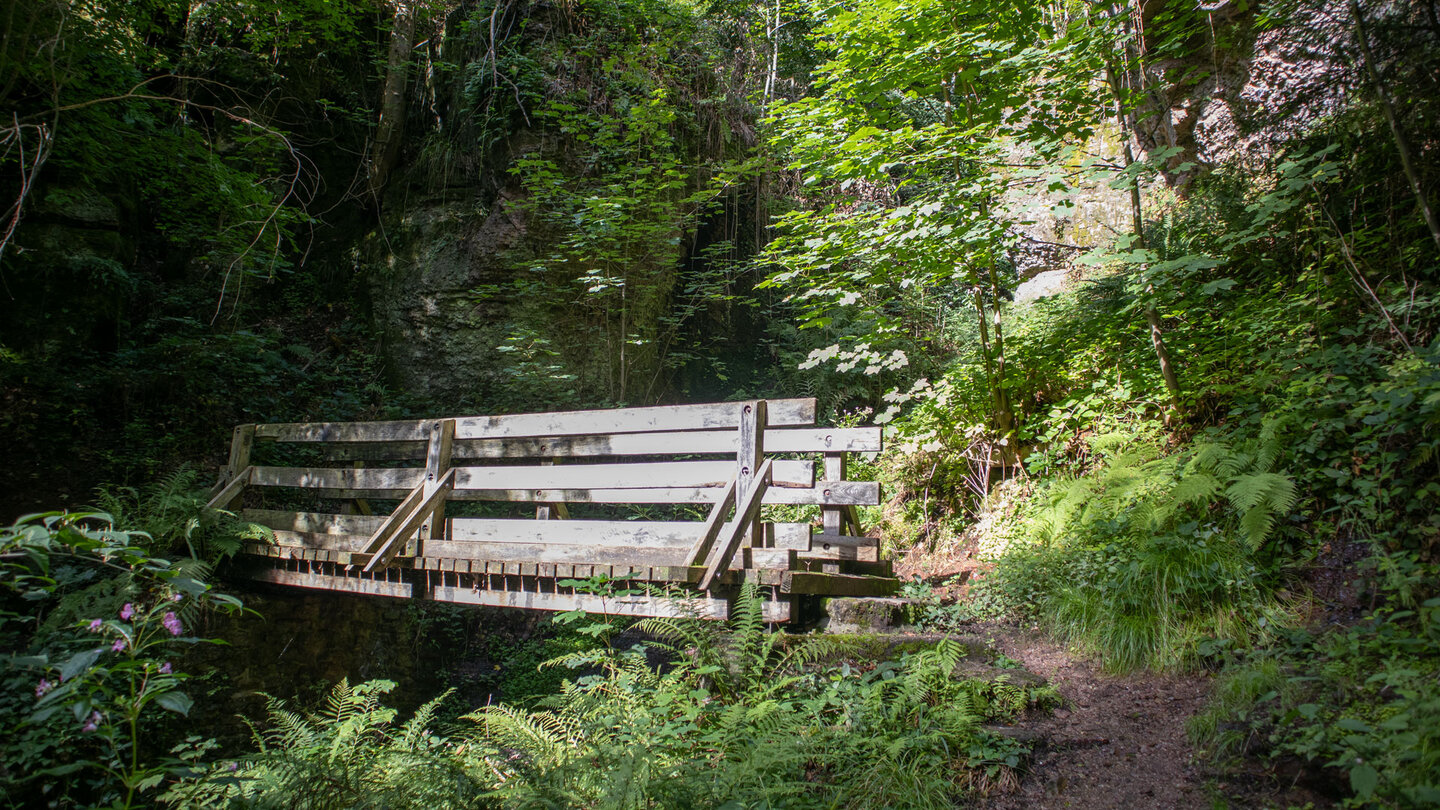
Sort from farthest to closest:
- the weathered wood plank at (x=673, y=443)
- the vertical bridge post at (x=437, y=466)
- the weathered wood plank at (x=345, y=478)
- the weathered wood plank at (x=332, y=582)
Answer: the weathered wood plank at (x=345, y=478) < the vertical bridge post at (x=437, y=466) < the weathered wood plank at (x=332, y=582) < the weathered wood plank at (x=673, y=443)

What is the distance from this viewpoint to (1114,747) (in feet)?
11.1

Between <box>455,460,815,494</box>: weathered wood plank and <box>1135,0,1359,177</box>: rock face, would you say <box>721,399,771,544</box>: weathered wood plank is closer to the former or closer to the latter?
<box>455,460,815,494</box>: weathered wood plank

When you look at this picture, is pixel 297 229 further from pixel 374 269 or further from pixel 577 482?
pixel 577 482

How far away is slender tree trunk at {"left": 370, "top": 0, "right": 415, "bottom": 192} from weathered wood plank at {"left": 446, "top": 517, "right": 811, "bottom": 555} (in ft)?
25.6

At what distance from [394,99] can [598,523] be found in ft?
31.1

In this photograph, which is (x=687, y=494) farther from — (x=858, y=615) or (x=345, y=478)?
(x=345, y=478)

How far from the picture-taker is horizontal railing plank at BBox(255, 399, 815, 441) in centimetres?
465

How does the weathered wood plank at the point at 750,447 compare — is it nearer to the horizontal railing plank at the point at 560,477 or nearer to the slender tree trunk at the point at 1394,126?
the horizontal railing plank at the point at 560,477

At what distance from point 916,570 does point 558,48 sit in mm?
9028

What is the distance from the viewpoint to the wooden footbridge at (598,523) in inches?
169

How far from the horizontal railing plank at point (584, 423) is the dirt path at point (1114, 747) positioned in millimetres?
2295

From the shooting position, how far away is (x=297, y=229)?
11742 mm

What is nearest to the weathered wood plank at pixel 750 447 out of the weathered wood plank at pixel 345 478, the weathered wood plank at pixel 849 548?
the weathered wood plank at pixel 849 548

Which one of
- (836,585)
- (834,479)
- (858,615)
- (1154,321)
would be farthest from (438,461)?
(1154,321)
